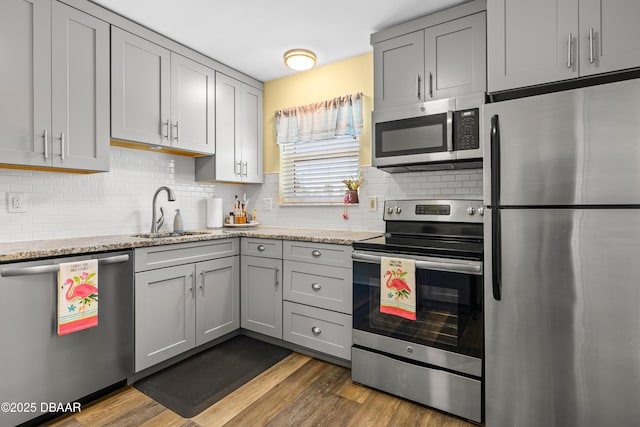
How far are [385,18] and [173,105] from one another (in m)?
1.74

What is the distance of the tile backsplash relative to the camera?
2.19 m

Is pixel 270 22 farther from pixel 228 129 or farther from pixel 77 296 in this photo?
pixel 77 296

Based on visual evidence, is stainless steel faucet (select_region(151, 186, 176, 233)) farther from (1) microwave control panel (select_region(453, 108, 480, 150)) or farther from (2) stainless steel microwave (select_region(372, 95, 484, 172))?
(1) microwave control panel (select_region(453, 108, 480, 150))

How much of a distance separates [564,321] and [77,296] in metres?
2.43

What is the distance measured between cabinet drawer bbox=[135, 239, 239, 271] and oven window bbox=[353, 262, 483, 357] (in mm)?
1233

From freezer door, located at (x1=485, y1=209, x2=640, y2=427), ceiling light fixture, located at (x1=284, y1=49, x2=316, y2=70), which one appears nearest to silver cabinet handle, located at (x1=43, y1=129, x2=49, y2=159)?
ceiling light fixture, located at (x1=284, y1=49, x2=316, y2=70)

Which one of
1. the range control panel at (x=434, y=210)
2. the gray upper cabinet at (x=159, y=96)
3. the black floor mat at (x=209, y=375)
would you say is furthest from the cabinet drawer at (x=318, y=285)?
the gray upper cabinet at (x=159, y=96)

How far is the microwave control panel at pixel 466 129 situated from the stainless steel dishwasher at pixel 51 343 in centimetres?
221

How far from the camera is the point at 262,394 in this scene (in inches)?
80.3

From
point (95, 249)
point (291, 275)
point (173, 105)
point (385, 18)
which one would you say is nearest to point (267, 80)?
point (173, 105)

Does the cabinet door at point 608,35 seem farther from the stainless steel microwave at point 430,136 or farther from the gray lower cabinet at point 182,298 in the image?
the gray lower cabinet at point 182,298

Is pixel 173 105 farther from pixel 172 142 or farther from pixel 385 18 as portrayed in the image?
pixel 385 18

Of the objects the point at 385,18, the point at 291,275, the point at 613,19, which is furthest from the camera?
the point at 291,275

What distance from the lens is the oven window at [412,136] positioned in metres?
2.20
